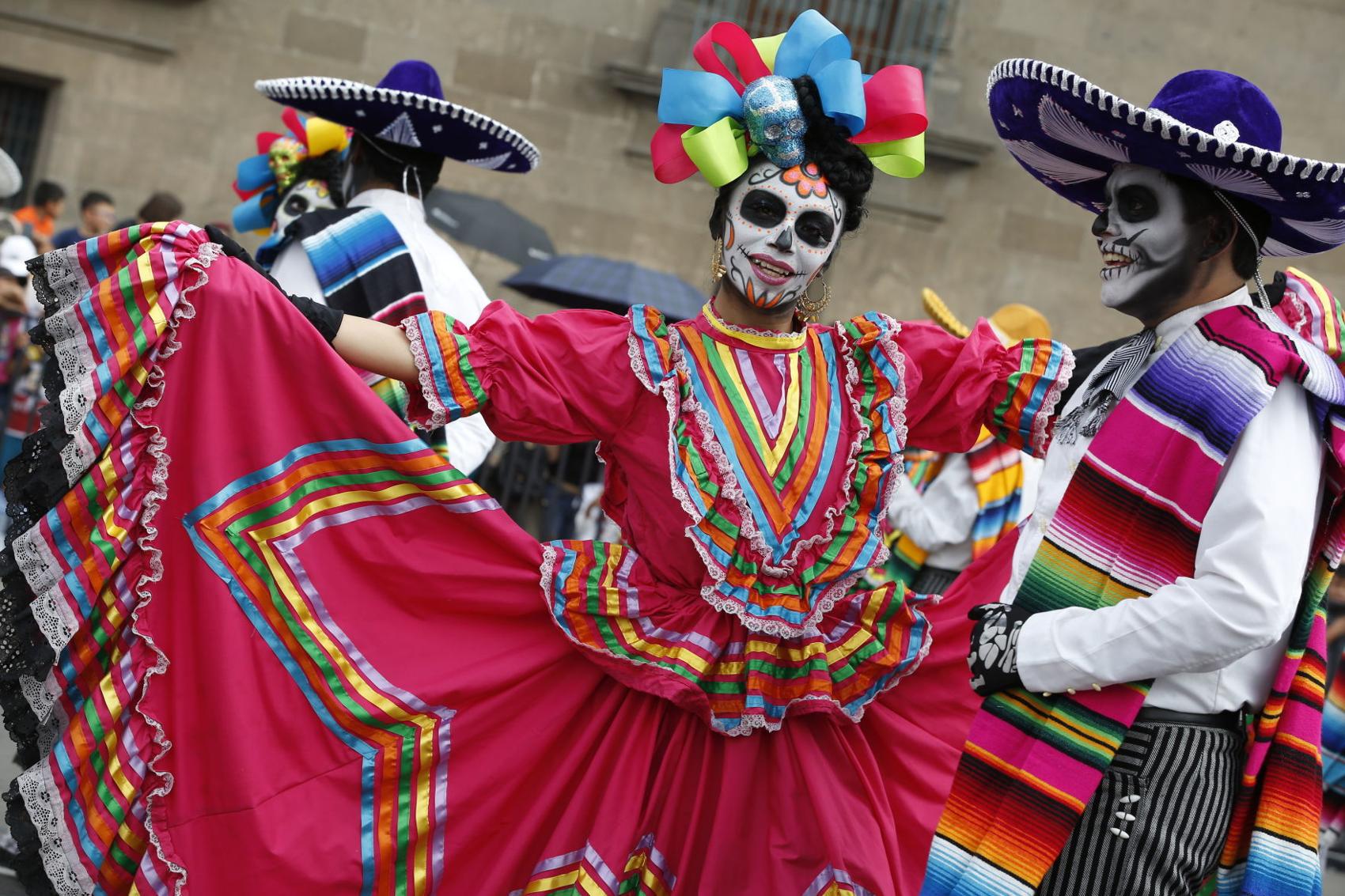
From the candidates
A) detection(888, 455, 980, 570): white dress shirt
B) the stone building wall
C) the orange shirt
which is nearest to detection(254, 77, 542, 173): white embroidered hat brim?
detection(888, 455, 980, 570): white dress shirt

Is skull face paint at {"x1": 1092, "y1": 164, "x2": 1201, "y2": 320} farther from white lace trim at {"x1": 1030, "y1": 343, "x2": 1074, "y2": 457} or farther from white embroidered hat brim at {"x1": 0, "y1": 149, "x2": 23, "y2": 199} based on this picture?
white embroidered hat brim at {"x1": 0, "y1": 149, "x2": 23, "y2": 199}

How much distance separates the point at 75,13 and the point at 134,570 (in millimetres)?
8931

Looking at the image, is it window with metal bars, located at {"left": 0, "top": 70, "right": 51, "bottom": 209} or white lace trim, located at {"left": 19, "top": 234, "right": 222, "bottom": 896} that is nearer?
white lace trim, located at {"left": 19, "top": 234, "right": 222, "bottom": 896}

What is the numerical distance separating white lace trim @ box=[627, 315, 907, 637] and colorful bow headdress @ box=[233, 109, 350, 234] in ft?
7.65

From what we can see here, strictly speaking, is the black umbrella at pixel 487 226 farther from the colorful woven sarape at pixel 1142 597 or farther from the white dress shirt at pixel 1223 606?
the white dress shirt at pixel 1223 606

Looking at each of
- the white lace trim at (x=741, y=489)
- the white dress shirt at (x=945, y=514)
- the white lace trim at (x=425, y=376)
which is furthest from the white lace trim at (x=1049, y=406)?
the white dress shirt at (x=945, y=514)

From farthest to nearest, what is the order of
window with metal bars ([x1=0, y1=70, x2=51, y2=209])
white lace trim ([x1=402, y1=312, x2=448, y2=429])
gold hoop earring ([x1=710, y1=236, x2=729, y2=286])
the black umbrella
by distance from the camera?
window with metal bars ([x1=0, y1=70, x2=51, y2=209]) → the black umbrella → gold hoop earring ([x1=710, y1=236, x2=729, y2=286]) → white lace trim ([x1=402, y1=312, x2=448, y2=429])

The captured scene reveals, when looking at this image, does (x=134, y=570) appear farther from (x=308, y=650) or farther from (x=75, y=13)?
(x=75, y=13)

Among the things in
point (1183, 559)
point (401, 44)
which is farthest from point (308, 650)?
point (401, 44)

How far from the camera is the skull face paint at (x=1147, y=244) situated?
8.73 ft

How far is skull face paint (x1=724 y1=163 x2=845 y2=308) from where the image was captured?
324 cm

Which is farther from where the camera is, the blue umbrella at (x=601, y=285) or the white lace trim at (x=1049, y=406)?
the blue umbrella at (x=601, y=285)

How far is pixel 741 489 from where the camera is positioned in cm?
314

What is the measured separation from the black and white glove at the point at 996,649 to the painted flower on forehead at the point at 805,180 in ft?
3.38
